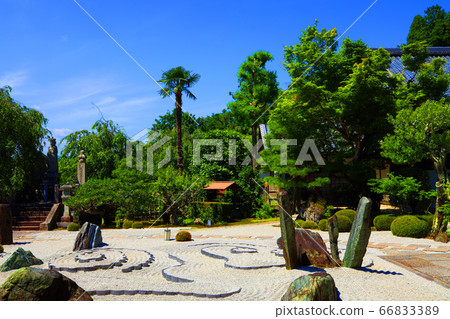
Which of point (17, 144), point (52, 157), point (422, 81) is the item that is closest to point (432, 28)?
point (422, 81)

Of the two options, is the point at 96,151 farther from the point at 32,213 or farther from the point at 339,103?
the point at 339,103

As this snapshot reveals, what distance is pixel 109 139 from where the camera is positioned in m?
32.6

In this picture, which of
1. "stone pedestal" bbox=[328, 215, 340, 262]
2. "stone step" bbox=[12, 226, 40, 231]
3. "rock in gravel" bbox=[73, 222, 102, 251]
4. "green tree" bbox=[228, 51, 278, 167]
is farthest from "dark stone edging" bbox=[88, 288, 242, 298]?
"green tree" bbox=[228, 51, 278, 167]

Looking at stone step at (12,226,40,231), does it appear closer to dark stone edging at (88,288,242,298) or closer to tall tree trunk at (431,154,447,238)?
dark stone edging at (88,288,242,298)

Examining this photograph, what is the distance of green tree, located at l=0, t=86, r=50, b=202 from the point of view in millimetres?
23016

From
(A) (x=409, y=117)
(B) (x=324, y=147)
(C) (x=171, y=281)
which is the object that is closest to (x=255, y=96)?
(B) (x=324, y=147)

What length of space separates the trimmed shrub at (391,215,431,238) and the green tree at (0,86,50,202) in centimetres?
2089

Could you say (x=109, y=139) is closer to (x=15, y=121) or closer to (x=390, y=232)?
(x=15, y=121)

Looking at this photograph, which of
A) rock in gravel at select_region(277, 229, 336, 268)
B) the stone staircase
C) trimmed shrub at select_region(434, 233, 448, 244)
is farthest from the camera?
the stone staircase

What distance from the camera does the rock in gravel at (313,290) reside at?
5.71 m

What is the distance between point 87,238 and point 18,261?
3264 millimetres

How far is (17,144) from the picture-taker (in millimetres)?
24016

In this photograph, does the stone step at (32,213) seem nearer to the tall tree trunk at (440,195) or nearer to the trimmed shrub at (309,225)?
the trimmed shrub at (309,225)

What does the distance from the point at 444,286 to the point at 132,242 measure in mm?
10819
